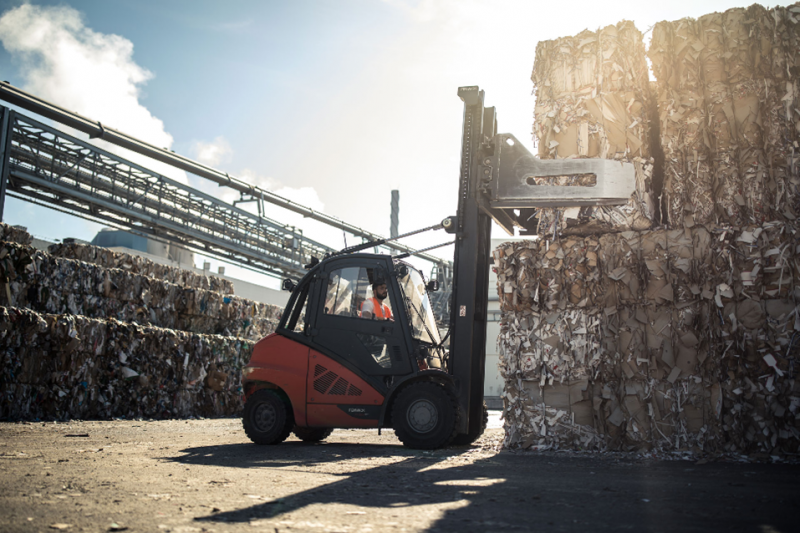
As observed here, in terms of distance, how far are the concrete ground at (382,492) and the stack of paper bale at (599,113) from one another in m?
2.48

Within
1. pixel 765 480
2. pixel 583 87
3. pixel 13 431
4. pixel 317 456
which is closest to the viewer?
pixel 765 480

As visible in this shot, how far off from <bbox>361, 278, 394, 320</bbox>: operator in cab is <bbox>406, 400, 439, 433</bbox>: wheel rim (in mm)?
1171

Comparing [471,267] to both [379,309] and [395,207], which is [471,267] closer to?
[379,309]

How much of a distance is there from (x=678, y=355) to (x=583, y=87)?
121 inches

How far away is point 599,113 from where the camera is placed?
21.6 ft

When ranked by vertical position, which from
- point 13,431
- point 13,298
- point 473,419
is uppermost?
point 13,298

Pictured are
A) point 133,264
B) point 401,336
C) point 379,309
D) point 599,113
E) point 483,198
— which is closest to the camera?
point 599,113

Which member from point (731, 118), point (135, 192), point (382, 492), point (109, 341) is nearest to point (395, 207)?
point (135, 192)

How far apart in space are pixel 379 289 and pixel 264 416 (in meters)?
2.20

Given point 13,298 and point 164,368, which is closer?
point 13,298

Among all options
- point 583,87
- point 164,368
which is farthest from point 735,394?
point 164,368

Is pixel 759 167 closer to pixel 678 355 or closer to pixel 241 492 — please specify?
pixel 678 355

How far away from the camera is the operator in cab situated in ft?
24.1

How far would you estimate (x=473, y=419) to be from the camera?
7.24 m
